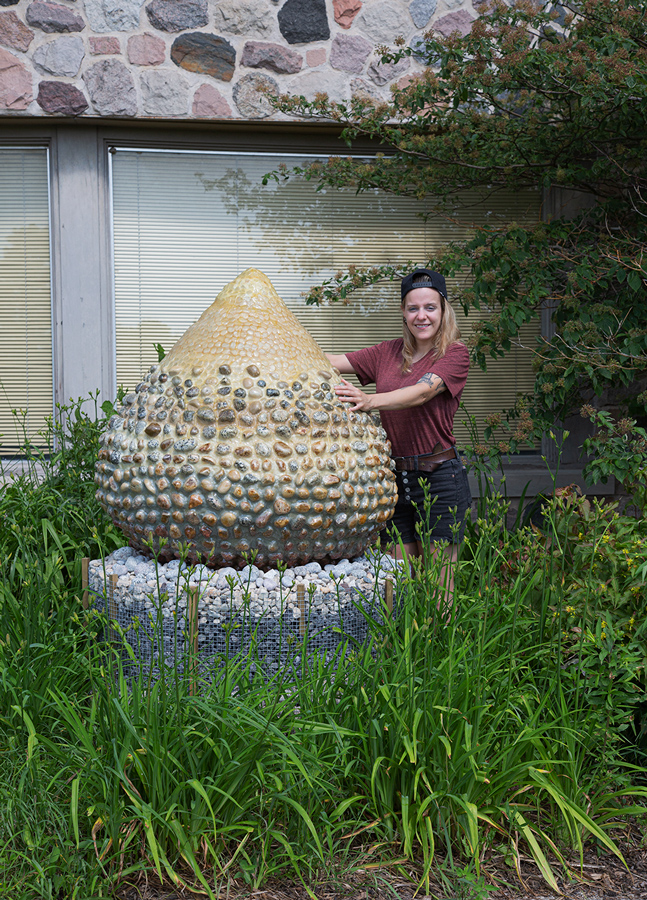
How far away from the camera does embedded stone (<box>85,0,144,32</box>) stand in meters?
4.21

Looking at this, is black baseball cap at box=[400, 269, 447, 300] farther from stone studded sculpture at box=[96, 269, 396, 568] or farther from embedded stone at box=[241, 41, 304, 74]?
embedded stone at box=[241, 41, 304, 74]

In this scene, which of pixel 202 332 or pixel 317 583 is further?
pixel 202 332


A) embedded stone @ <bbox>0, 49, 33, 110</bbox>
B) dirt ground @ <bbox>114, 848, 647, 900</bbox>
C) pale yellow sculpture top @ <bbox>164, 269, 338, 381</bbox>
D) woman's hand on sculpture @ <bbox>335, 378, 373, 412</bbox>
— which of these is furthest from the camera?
embedded stone @ <bbox>0, 49, 33, 110</bbox>

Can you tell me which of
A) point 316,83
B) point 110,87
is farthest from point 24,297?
point 316,83

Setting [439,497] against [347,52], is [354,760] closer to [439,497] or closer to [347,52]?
[439,497]

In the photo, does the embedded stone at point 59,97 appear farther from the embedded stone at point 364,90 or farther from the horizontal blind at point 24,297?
the embedded stone at point 364,90

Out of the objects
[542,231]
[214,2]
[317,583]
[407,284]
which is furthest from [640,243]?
[214,2]

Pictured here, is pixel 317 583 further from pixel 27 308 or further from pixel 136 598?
pixel 27 308

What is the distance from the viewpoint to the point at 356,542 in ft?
8.61

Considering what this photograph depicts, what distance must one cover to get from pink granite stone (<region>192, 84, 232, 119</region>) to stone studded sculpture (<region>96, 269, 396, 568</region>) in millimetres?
2258

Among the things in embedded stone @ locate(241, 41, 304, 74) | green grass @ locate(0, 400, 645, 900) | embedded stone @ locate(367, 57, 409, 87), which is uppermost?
embedded stone @ locate(241, 41, 304, 74)

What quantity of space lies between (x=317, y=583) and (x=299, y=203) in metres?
3.10

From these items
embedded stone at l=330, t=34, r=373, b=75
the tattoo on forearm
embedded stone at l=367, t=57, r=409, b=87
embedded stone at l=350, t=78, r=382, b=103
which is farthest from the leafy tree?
the tattoo on forearm

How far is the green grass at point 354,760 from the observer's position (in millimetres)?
1726
